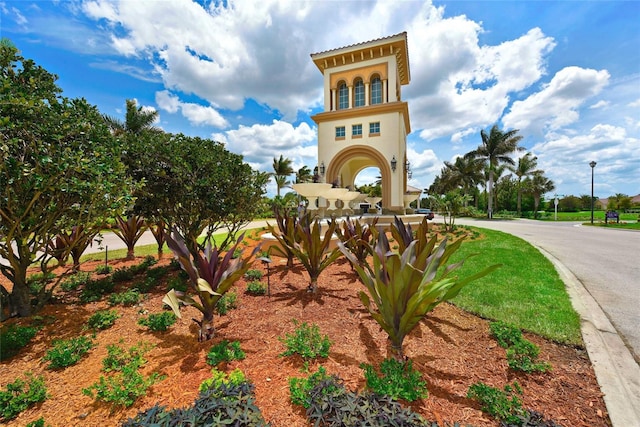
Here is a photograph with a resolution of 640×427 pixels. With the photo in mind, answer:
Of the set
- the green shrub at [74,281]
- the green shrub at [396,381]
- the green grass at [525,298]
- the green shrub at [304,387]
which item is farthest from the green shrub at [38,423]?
the green grass at [525,298]

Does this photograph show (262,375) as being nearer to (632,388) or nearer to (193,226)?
(632,388)

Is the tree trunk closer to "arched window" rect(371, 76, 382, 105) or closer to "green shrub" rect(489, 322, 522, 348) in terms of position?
"green shrub" rect(489, 322, 522, 348)

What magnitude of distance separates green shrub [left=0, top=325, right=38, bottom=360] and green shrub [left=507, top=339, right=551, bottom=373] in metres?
5.25

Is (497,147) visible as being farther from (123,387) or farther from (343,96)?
(123,387)

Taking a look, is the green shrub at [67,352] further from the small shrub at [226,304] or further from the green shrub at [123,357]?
the small shrub at [226,304]

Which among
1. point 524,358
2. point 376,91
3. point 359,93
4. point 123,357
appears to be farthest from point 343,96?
point 123,357

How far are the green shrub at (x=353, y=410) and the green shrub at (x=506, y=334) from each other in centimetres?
165

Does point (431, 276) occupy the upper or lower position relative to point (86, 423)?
upper

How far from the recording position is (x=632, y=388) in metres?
2.34

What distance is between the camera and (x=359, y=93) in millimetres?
18328

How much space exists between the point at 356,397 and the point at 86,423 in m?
2.06

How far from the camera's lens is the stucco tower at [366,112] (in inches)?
648

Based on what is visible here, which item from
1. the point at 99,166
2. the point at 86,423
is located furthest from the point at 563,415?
the point at 99,166

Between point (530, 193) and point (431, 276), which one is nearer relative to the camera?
point (431, 276)
